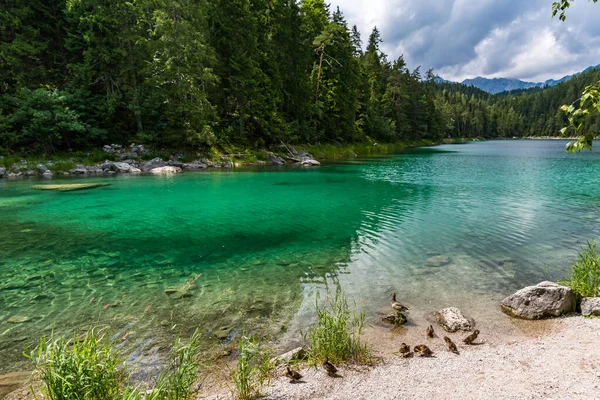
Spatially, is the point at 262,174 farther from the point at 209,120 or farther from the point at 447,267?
the point at 447,267

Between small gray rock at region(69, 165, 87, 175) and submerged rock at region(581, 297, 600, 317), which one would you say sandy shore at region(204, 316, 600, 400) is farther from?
small gray rock at region(69, 165, 87, 175)

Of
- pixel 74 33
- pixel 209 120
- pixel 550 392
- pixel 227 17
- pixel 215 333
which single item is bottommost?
pixel 215 333

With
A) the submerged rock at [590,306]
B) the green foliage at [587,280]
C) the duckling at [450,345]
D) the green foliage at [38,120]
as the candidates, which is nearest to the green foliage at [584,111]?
the duckling at [450,345]

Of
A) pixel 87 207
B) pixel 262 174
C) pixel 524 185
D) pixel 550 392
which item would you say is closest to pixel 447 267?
pixel 550 392

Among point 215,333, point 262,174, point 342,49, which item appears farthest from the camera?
point 342,49

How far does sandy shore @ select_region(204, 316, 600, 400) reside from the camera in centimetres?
421

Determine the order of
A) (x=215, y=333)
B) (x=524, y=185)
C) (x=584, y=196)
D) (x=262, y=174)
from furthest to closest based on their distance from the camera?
(x=262, y=174), (x=524, y=185), (x=584, y=196), (x=215, y=333)

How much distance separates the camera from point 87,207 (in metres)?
18.1

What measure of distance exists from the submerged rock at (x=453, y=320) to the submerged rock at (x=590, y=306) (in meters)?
2.37

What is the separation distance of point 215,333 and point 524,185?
27.1 meters

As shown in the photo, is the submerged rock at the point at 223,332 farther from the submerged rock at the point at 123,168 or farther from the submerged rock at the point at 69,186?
the submerged rock at the point at 123,168

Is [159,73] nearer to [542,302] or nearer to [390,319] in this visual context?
[390,319]

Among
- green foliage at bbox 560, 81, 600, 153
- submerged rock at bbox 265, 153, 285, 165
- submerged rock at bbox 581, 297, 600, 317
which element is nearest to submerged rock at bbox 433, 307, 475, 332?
submerged rock at bbox 581, 297, 600, 317

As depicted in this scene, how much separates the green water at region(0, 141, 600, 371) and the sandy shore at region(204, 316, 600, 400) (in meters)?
2.06
